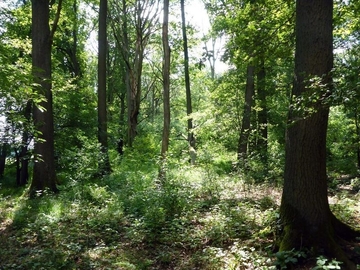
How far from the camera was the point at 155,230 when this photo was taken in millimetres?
6004

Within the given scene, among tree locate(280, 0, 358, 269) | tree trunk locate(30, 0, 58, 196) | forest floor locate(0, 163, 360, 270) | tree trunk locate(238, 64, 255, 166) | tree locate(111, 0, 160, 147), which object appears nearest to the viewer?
tree locate(280, 0, 358, 269)

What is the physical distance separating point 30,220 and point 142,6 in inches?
516

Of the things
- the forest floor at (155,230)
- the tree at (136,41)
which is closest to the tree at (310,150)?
the forest floor at (155,230)

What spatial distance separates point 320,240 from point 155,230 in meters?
2.98

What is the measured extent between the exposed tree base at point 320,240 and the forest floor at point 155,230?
16 cm

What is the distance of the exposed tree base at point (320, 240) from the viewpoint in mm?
4121

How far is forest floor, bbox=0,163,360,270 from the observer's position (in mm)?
4754

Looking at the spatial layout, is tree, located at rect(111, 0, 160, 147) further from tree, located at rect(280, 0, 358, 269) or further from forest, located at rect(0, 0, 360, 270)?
tree, located at rect(280, 0, 358, 269)

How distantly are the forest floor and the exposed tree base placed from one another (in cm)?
16

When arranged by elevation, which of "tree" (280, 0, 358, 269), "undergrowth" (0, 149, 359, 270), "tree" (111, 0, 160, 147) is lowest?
"undergrowth" (0, 149, 359, 270)

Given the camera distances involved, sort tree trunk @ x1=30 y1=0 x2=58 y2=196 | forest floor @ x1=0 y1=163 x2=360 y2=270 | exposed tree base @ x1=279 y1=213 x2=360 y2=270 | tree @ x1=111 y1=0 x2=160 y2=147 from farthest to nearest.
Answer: tree @ x1=111 y1=0 x2=160 y2=147, tree trunk @ x1=30 y1=0 x2=58 y2=196, forest floor @ x1=0 y1=163 x2=360 y2=270, exposed tree base @ x1=279 y1=213 x2=360 y2=270

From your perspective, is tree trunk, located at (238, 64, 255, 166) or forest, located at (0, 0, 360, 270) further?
tree trunk, located at (238, 64, 255, 166)

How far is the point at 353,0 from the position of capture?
6199mm

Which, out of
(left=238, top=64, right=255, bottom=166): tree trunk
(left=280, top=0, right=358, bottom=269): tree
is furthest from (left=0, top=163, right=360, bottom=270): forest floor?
(left=238, top=64, right=255, bottom=166): tree trunk
